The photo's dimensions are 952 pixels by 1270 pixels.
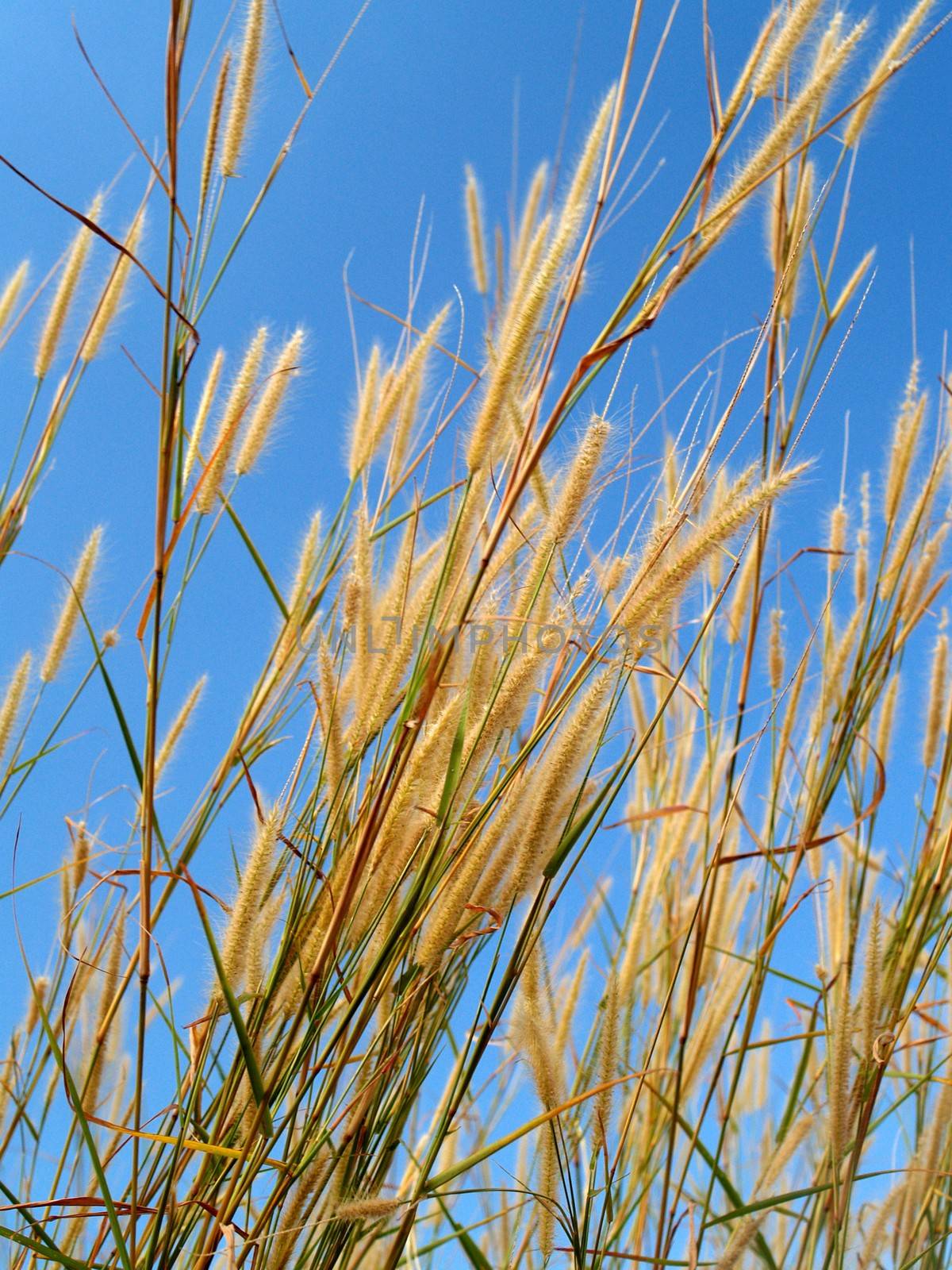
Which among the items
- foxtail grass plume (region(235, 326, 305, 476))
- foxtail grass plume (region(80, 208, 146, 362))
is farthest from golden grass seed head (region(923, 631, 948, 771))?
foxtail grass plume (region(80, 208, 146, 362))

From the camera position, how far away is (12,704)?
3.94ft

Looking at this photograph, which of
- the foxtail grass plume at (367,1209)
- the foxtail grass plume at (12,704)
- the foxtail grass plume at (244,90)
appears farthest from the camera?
the foxtail grass plume at (12,704)

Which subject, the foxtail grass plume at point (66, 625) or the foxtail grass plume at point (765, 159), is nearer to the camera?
the foxtail grass plume at point (765, 159)

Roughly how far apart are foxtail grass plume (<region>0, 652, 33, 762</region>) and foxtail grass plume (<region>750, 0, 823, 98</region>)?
1050 mm

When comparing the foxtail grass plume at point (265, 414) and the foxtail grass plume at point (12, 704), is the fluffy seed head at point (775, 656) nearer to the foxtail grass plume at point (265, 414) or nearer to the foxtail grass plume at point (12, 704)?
the foxtail grass plume at point (265, 414)

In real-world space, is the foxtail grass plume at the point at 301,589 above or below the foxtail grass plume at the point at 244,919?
above

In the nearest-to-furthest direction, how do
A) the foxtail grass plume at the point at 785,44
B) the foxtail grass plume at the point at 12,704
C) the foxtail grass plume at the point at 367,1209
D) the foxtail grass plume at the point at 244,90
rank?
the foxtail grass plume at the point at 367,1209
the foxtail grass plume at the point at 785,44
the foxtail grass plume at the point at 244,90
the foxtail grass plume at the point at 12,704

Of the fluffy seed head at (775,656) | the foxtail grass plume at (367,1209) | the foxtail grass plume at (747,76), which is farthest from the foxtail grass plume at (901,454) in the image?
the foxtail grass plume at (367,1209)

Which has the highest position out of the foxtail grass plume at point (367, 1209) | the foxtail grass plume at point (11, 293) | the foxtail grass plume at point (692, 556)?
the foxtail grass plume at point (11, 293)

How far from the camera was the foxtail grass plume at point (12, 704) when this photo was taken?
46.6 inches

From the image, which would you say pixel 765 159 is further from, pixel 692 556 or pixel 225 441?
pixel 225 441

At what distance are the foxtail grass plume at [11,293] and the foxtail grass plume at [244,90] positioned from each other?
664mm

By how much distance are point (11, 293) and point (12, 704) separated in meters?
0.63

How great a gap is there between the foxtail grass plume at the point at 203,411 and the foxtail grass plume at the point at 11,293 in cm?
43
